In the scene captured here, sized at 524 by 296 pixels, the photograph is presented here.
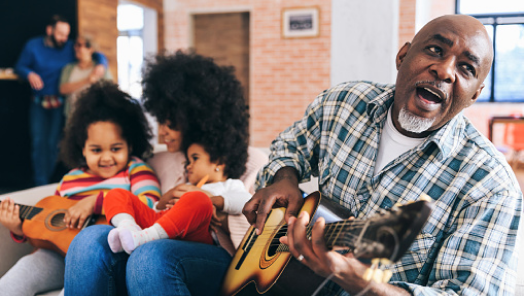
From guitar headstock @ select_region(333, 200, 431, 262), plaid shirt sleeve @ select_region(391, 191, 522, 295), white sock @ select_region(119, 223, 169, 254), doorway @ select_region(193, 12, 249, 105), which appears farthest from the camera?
doorway @ select_region(193, 12, 249, 105)

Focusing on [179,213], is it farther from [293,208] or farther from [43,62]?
[43,62]

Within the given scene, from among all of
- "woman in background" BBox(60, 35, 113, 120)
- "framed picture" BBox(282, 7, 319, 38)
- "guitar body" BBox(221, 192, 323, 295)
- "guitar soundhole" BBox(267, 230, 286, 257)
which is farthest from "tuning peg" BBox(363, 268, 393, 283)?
"framed picture" BBox(282, 7, 319, 38)

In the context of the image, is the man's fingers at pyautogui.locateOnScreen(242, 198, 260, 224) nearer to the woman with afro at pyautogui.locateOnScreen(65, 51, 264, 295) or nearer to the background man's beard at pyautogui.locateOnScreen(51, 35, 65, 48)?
the woman with afro at pyautogui.locateOnScreen(65, 51, 264, 295)

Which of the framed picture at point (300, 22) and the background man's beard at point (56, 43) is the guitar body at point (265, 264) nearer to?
the background man's beard at point (56, 43)

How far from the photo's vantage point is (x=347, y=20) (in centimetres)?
194

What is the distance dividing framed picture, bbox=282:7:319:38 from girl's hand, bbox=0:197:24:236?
5231 millimetres

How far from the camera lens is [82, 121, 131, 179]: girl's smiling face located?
185 centimetres

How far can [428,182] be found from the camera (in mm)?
1188

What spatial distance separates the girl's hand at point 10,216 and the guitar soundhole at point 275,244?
36.7 inches

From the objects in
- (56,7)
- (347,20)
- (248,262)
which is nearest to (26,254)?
(248,262)

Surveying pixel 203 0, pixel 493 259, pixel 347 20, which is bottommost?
pixel 493 259

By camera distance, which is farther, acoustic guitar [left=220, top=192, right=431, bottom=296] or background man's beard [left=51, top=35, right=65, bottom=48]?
background man's beard [left=51, top=35, right=65, bottom=48]

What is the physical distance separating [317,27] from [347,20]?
457 cm

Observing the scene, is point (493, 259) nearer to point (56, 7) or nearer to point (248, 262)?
point (248, 262)
